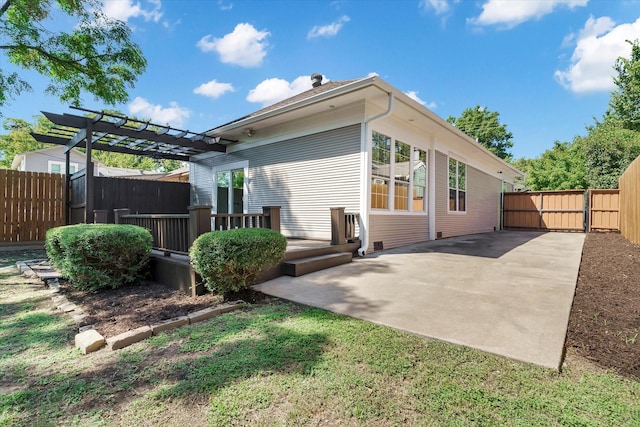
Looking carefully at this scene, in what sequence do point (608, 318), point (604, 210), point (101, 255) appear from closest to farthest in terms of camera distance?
1. point (608, 318)
2. point (101, 255)
3. point (604, 210)

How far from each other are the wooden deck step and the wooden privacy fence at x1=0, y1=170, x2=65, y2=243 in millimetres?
8379

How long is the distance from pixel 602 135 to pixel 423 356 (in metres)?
25.6

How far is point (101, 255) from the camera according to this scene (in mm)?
4156

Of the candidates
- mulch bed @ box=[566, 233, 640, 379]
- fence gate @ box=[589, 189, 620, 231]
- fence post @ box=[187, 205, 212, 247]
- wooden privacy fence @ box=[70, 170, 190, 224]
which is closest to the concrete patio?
mulch bed @ box=[566, 233, 640, 379]

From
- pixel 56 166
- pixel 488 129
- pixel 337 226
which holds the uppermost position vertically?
pixel 488 129

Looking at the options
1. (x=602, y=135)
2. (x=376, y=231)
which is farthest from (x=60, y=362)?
(x=602, y=135)

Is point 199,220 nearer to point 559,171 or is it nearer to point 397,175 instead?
point 397,175

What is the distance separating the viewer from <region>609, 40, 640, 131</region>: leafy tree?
604 inches

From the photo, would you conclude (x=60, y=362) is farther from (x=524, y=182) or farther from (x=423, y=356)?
(x=524, y=182)

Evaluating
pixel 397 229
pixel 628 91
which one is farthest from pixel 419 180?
pixel 628 91

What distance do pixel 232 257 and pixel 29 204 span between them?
9.02 metres

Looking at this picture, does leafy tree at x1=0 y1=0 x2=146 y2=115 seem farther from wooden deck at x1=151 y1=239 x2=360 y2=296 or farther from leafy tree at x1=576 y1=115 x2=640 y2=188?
leafy tree at x1=576 y1=115 x2=640 y2=188

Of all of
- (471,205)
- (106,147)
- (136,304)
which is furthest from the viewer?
(471,205)

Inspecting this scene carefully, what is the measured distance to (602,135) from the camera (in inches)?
763
